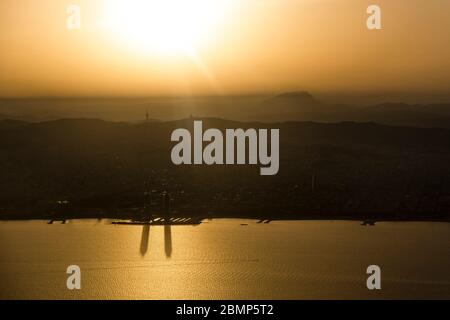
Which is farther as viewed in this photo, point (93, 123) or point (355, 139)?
point (355, 139)

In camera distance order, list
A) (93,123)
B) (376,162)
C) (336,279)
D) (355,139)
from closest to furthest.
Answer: (336,279), (93,123), (355,139), (376,162)

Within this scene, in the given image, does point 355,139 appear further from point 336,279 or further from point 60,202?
point 60,202

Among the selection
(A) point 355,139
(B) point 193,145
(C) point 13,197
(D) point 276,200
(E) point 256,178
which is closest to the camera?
(B) point 193,145

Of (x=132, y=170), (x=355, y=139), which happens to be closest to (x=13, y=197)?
(x=132, y=170)

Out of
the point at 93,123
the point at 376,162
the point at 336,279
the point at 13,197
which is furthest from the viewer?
the point at 13,197

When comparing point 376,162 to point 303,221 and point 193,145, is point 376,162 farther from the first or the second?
point 193,145

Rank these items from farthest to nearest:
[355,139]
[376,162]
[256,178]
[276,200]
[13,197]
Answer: [256,178]
[13,197]
[276,200]
[376,162]
[355,139]
